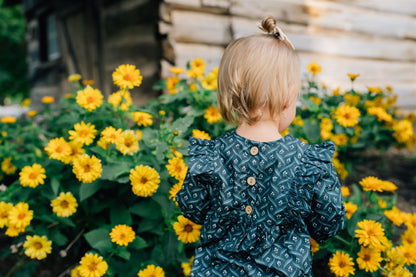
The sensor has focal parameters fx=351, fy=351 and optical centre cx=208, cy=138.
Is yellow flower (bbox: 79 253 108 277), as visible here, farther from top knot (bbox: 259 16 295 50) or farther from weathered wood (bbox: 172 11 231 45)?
weathered wood (bbox: 172 11 231 45)

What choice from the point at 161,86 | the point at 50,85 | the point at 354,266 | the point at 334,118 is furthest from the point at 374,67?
the point at 50,85

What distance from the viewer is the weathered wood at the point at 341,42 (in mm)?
3326

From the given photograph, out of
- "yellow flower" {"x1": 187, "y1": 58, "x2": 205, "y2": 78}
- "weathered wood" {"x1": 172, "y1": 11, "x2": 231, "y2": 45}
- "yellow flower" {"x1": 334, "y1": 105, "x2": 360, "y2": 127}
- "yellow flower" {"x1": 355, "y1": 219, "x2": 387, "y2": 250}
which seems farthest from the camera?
"weathered wood" {"x1": 172, "y1": 11, "x2": 231, "y2": 45}

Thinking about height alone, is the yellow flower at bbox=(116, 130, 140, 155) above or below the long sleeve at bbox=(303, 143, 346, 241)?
below

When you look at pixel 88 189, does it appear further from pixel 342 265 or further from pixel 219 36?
pixel 219 36

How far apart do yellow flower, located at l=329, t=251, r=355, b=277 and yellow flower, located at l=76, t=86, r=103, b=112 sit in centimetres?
123

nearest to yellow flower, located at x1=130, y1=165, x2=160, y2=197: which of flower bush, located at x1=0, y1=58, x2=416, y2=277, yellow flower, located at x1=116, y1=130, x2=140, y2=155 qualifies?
flower bush, located at x1=0, y1=58, x2=416, y2=277

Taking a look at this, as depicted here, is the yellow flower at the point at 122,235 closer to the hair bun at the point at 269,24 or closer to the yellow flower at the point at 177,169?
the yellow flower at the point at 177,169

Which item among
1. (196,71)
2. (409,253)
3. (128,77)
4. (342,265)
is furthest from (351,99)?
(128,77)

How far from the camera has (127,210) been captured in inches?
64.1

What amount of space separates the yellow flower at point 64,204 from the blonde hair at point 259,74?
910mm

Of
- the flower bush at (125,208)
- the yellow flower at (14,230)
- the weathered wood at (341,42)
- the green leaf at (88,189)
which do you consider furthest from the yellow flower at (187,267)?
the weathered wood at (341,42)

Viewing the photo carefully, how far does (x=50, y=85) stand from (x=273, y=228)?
19.5 feet

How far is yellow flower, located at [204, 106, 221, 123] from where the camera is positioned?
1.90 meters
